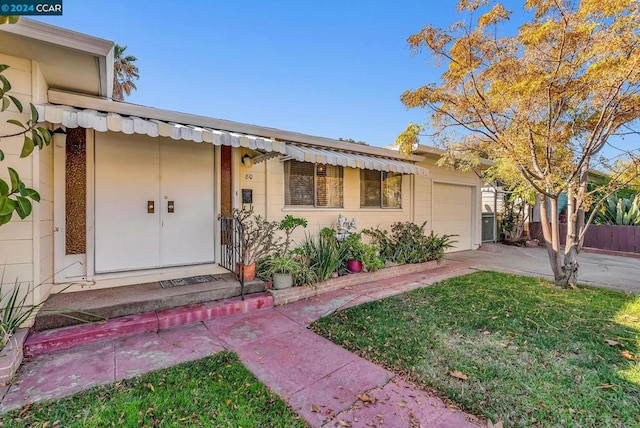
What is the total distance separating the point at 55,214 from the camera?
5.28 m

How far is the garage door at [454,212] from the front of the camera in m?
12.1

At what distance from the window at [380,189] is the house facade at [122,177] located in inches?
38.3

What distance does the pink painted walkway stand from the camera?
290cm

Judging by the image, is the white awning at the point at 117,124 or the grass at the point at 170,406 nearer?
the grass at the point at 170,406

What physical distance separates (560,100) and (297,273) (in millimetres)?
6372

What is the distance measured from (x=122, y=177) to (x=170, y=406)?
15.1 feet

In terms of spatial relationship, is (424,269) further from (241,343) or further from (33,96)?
(33,96)

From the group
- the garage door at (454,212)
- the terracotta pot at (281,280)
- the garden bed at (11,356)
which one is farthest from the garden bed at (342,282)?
the garden bed at (11,356)

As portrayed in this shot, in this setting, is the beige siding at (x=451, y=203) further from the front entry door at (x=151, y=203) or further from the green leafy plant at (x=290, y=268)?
the front entry door at (x=151, y=203)

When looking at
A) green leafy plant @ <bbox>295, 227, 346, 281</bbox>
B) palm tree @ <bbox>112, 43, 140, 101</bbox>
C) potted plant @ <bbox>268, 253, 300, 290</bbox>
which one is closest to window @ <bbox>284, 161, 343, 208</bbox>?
green leafy plant @ <bbox>295, 227, 346, 281</bbox>

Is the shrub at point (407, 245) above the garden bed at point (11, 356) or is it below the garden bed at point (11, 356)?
above

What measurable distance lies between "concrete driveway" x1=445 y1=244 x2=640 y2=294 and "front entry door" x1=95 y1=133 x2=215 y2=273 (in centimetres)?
809

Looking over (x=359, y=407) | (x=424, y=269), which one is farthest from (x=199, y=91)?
(x=359, y=407)

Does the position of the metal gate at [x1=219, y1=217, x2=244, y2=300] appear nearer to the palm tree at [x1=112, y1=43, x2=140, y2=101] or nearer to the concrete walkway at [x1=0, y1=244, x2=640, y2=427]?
the concrete walkway at [x1=0, y1=244, x2=640, y2=427]
